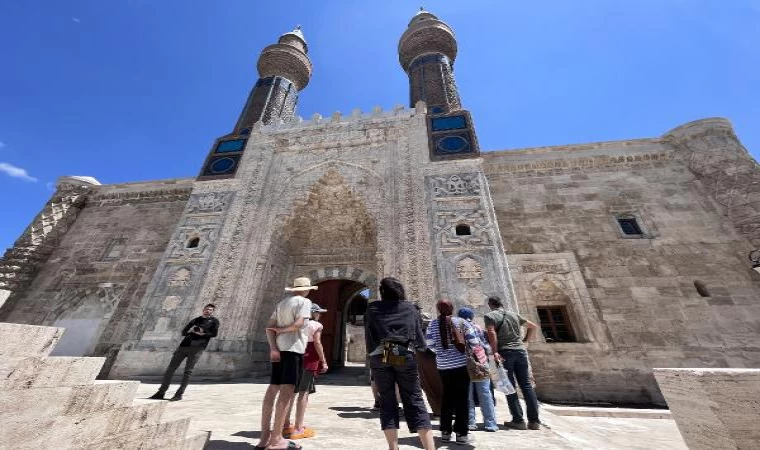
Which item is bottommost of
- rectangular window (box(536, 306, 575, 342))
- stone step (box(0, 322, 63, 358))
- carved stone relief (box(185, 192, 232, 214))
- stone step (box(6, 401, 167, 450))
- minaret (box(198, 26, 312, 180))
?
stone step (box(6, 401, 167, 450))

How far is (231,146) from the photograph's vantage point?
9.88 meters

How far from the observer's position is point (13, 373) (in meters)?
1.35

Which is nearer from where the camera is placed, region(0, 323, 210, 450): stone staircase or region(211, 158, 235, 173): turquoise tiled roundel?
region(0, 323, 210, 450): stone staircase

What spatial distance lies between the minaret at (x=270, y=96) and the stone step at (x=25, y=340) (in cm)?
832

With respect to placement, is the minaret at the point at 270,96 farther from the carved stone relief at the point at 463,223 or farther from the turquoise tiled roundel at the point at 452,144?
the carved stone relief at the point at 463,223

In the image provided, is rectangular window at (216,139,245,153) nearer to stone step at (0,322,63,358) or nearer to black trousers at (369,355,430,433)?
stone step at (0,322,63,358)

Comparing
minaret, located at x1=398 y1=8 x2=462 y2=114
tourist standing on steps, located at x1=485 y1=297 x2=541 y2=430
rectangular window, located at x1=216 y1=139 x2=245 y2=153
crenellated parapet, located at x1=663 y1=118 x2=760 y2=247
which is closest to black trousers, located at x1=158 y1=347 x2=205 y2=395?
tourist standing on steps, located at x1=485 y1=297 x2=541 y2=430

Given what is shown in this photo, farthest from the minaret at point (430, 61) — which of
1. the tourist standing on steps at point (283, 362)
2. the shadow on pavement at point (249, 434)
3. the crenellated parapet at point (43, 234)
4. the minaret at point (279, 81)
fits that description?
the crenellated parapet at point (43, 234)

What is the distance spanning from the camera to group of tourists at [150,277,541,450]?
198cm

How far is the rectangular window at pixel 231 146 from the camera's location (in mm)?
9761

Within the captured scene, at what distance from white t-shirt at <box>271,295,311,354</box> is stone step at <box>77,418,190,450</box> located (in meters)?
0.73

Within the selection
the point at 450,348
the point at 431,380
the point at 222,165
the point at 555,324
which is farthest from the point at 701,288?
the point at 222,165

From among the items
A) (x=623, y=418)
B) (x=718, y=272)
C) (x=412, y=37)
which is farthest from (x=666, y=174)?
(x=412, y=37)

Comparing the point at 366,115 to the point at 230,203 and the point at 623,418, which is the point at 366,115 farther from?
the point at 623,418
